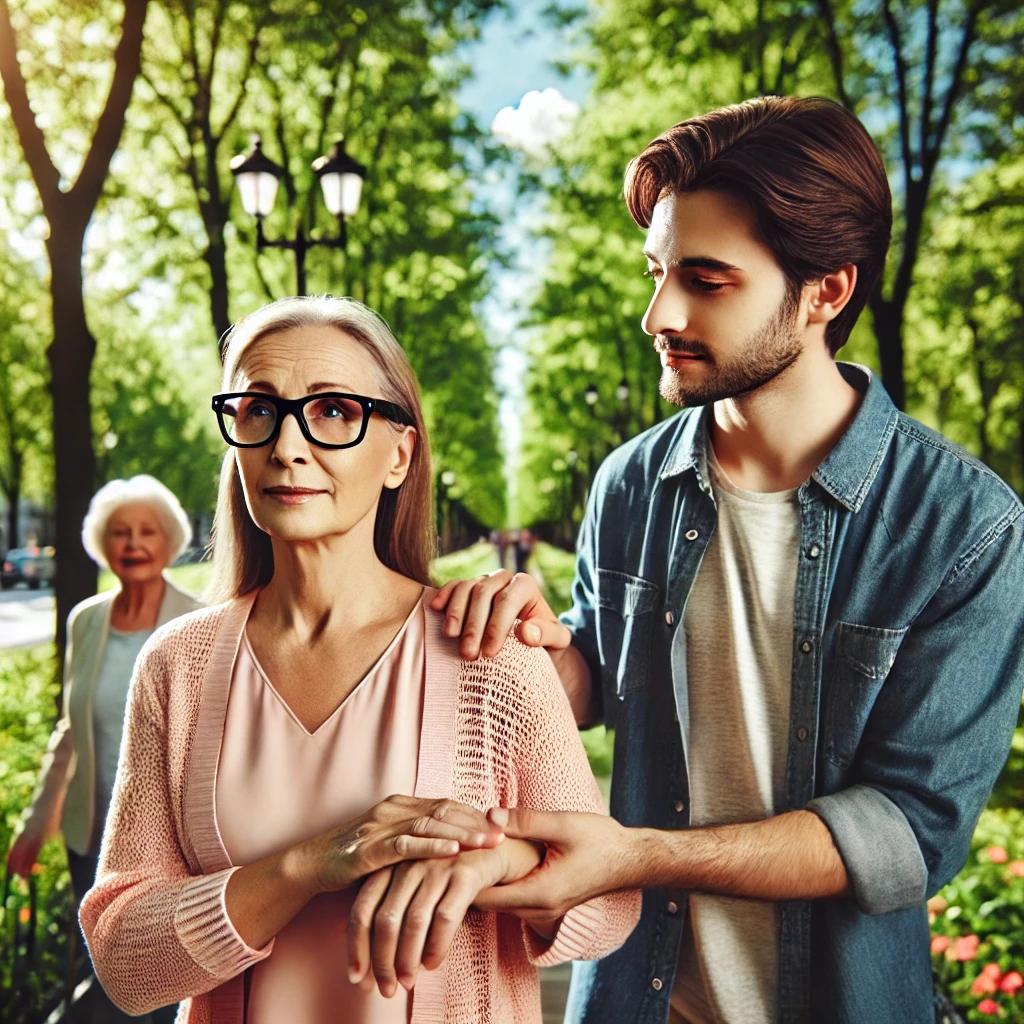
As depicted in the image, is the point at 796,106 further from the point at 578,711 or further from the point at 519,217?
the point at 519,217

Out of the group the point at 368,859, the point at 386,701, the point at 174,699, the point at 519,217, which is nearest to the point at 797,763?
the point at 386,701

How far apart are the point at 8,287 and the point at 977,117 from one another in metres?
6.91

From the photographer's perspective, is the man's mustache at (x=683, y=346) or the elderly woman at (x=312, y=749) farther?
the man's mustache at (x=683, y=346)

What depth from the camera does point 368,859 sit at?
123 centimetres

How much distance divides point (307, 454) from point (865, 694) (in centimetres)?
90

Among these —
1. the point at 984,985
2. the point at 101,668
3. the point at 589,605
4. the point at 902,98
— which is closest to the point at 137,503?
the point at 101,668

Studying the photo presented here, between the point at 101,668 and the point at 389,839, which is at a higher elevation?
the point at 389,839

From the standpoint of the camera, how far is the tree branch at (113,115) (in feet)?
19.2

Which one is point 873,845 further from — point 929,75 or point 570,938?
point 929,75

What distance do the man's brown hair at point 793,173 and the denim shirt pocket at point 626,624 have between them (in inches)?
22.6

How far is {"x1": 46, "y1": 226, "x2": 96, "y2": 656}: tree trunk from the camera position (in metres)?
5.83

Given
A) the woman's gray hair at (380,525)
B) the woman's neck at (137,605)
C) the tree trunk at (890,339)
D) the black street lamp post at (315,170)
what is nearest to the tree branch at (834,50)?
the tree trunk at (890,339)

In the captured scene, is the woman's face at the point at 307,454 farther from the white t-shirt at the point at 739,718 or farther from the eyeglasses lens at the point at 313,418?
the white t-shirt at the point at 739,718

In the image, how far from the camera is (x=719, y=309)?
174cm
